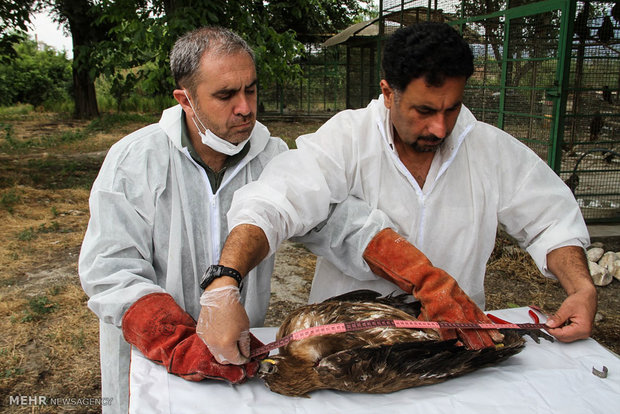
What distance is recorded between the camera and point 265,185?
1885mm

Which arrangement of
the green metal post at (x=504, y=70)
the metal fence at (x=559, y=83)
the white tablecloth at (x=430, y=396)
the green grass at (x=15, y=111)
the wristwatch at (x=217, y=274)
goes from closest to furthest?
the white tablecloth at (x=430, y=396)
the wristwatch at (x=217, y=274)
the metal fence at (x=559, y=83)
the green metal post at (x=504, y=70)
the green grass at (x=15, y=111)

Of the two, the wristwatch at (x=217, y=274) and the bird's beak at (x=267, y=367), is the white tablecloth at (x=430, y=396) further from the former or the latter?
the wristwatch at (x=217, y=274)

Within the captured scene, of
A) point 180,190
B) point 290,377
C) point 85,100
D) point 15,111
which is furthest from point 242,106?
point 15,111

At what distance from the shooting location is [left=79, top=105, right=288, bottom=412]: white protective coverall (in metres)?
1.89

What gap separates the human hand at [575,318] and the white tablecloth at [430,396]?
153 mm

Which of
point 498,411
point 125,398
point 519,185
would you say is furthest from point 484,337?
point 125,398

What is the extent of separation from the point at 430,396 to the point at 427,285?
0.36 meters

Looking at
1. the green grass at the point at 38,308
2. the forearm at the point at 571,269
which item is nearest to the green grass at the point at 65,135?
the green grass at the point at 38,308

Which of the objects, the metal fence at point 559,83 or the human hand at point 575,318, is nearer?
the human hand at point 575,318

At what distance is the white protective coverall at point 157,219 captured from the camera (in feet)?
6.22

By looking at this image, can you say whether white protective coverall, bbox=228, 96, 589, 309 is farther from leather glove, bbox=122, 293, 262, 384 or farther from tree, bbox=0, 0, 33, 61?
tree, bbox=0, 0, 33, 61

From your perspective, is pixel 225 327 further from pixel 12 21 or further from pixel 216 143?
pixel 12 21

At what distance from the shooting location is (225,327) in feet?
4.89

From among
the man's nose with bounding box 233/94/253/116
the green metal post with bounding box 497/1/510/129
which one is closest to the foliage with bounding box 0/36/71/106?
the green metal post with bounding box 497/1/510/129
